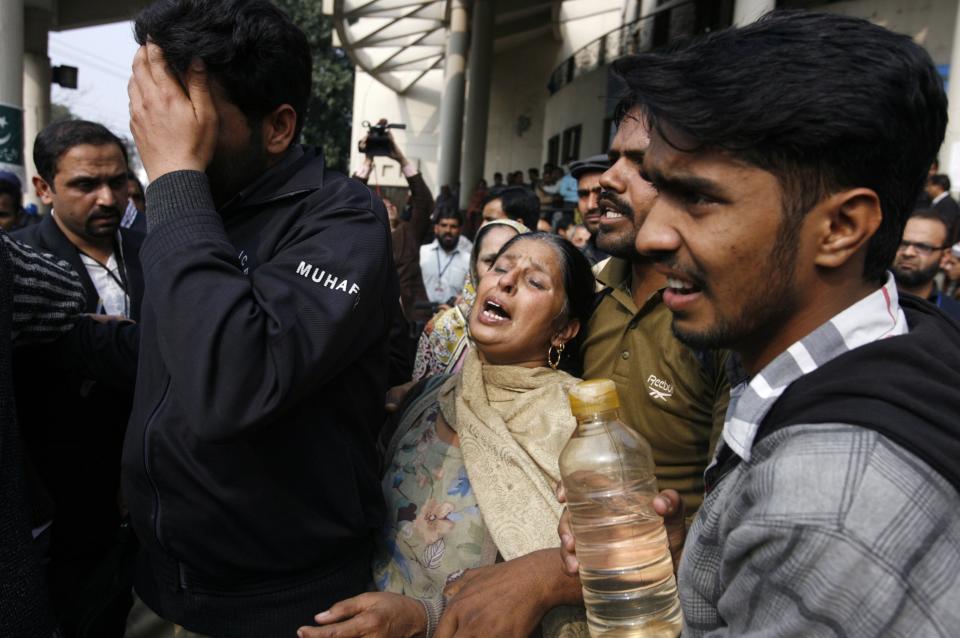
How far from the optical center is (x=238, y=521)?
1676 millimetres

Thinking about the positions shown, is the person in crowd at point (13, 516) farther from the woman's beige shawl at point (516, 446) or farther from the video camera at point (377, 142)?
the video camera at point (377, 142)

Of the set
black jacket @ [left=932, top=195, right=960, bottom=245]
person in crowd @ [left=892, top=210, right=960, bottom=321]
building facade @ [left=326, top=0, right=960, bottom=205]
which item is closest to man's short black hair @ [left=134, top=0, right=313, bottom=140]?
person in crowd @ [left=892, top=210, right=960, bottom=321]

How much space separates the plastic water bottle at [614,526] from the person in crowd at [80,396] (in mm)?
1368

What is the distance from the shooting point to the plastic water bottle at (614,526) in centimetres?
143

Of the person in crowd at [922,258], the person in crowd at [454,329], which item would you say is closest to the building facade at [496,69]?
the person in crowd at [922,258]

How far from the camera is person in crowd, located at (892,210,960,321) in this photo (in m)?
4.67

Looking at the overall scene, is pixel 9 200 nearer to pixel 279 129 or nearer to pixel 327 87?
pixel 279 129

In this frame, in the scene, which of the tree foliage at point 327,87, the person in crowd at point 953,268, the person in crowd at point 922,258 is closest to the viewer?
the person in crowd at point 922,258

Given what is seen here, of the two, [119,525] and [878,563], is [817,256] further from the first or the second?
[119,525]

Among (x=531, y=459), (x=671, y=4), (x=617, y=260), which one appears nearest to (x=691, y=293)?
(x=531, y=459)

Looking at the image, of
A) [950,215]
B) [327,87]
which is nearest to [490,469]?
[950,215]

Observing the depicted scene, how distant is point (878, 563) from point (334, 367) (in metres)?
1.05

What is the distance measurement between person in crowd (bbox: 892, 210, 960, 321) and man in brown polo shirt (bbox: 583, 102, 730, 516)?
9.91ft

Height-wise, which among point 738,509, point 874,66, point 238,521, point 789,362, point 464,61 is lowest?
point 238,521
